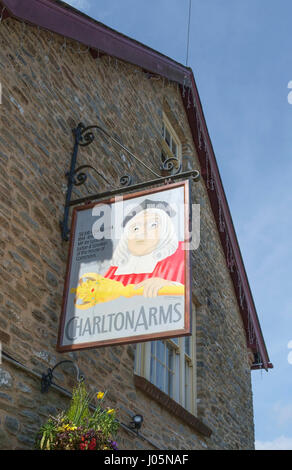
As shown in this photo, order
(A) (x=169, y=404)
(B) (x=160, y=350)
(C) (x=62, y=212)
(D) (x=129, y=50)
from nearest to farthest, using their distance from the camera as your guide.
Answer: (C) (x=62, y=212), (A) (x=169, y=404), (B) (x=160, y=350), (D) (x=129, y=50)

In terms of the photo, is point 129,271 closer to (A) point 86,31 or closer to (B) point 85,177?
(B) point 85,177

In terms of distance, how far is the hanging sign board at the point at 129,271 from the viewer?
4.84 metres

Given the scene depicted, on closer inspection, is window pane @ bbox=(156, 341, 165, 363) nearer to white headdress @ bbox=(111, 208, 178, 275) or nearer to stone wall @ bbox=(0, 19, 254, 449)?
stone wall @ bbox=(0, 19, 254, 449)

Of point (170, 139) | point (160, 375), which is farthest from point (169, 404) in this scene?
point (170, 139)

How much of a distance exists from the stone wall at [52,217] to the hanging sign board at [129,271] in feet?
1.06

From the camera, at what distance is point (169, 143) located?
11.0 meters

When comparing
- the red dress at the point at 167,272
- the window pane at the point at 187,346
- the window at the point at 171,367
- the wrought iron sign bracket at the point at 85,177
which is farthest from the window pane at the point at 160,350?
the red dress at the point at 167,272

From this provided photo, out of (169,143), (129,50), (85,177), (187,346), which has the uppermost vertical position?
(169,143)

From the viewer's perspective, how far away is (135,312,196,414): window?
7.40 m

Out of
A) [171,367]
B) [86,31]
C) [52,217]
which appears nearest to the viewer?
[52,217]

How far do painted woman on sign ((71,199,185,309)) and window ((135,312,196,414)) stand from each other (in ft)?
7.46

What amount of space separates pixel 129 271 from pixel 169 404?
9.41ft

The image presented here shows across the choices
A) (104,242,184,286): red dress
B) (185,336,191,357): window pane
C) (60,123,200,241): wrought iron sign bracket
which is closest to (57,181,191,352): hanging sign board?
(104,242,184,286): red dress
